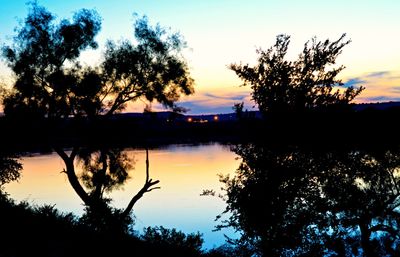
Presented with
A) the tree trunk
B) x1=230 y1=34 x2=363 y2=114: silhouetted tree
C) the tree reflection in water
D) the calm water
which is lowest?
the calm water

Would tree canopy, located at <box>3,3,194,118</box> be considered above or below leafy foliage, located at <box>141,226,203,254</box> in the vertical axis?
above

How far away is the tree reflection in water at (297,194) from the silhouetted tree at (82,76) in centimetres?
860

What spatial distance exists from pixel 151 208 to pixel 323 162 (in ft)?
133

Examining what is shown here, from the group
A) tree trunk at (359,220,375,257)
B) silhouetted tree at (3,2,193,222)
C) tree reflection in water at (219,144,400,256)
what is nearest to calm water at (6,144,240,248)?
silhouetted tree at (3,2,193,222)

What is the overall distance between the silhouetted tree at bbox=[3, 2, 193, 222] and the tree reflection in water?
8.60m

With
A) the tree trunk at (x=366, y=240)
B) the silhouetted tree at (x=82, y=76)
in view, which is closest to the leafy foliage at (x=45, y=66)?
the silhouetted tree at (x=82, y=76)

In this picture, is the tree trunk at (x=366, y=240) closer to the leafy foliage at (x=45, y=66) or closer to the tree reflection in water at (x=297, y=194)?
the tree reflection in water at (x=297, y=194)

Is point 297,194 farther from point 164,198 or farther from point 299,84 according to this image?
point 164,198

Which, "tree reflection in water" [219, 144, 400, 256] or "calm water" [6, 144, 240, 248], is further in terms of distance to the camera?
"calm water" [6, 144, 240, 248]

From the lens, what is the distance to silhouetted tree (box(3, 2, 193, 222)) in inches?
879

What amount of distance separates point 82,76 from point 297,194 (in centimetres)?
1481

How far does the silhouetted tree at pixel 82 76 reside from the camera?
73.3ft

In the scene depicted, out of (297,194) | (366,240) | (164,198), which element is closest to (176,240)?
(297,194)

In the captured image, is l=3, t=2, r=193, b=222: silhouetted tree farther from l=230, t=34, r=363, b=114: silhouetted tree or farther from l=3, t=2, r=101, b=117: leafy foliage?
l=230, t=34, r=363, b=114: silhouetted tree
